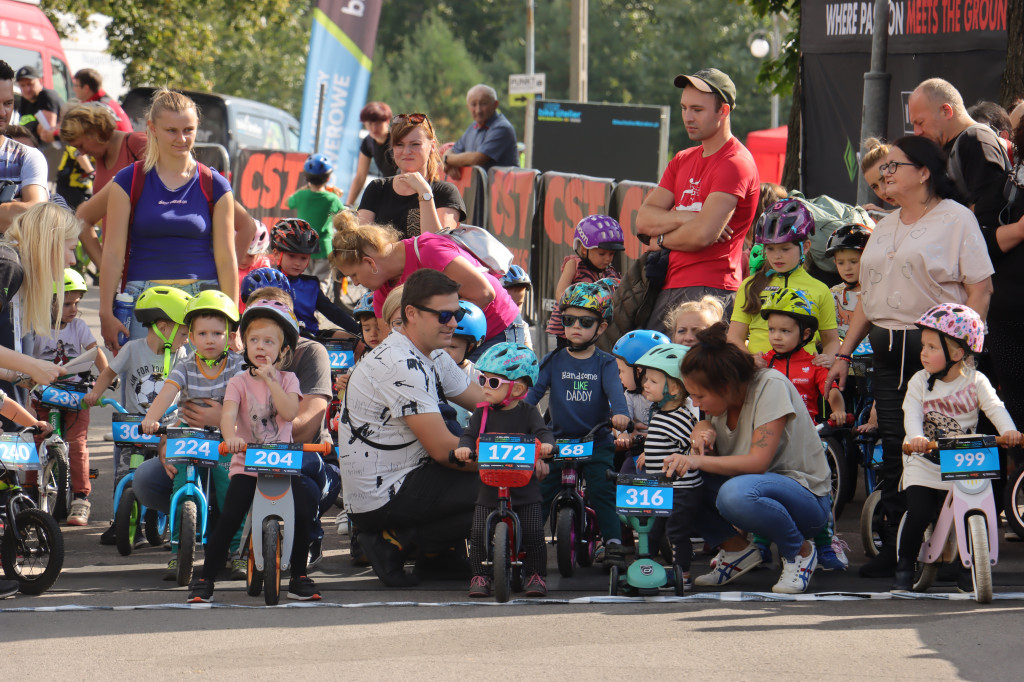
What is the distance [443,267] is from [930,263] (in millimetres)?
2478

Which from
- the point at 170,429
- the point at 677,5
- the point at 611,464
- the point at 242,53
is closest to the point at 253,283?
the point at 170,429

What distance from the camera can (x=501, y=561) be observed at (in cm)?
629

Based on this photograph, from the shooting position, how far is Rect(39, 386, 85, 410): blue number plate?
7.96 meters

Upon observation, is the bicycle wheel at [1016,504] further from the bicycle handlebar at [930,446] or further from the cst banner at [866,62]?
the cst banner at [866,62]

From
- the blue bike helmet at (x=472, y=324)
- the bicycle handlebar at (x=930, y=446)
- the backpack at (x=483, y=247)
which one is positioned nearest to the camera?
the bicycle handlebar at (x=930, y=446)

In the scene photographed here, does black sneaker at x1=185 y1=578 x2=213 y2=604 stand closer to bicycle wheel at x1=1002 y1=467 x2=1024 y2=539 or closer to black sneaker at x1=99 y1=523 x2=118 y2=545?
black sneaker at x1=99 y1=523 x2=118 y2=545

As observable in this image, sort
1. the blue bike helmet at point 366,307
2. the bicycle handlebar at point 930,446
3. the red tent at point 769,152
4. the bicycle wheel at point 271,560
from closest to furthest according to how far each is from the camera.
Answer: the bicycle handlebar at point 930,446 < the bicycle wheel at point 271,560 < the blue bike helmet at point 366,307 < the red tent at point 769,152

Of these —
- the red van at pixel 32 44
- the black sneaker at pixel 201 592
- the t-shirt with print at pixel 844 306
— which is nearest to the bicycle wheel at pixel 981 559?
the t-shirt with print at pixel 844 306

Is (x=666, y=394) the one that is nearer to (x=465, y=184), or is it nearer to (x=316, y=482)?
(x=316, y=482)

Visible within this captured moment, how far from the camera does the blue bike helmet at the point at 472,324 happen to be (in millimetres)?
7418

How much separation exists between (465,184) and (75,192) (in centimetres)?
431

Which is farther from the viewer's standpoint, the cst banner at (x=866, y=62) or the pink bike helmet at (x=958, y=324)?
the cst banner at (x=866, y=62)

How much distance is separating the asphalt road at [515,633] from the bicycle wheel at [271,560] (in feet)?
0.26

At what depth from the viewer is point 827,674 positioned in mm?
5238
